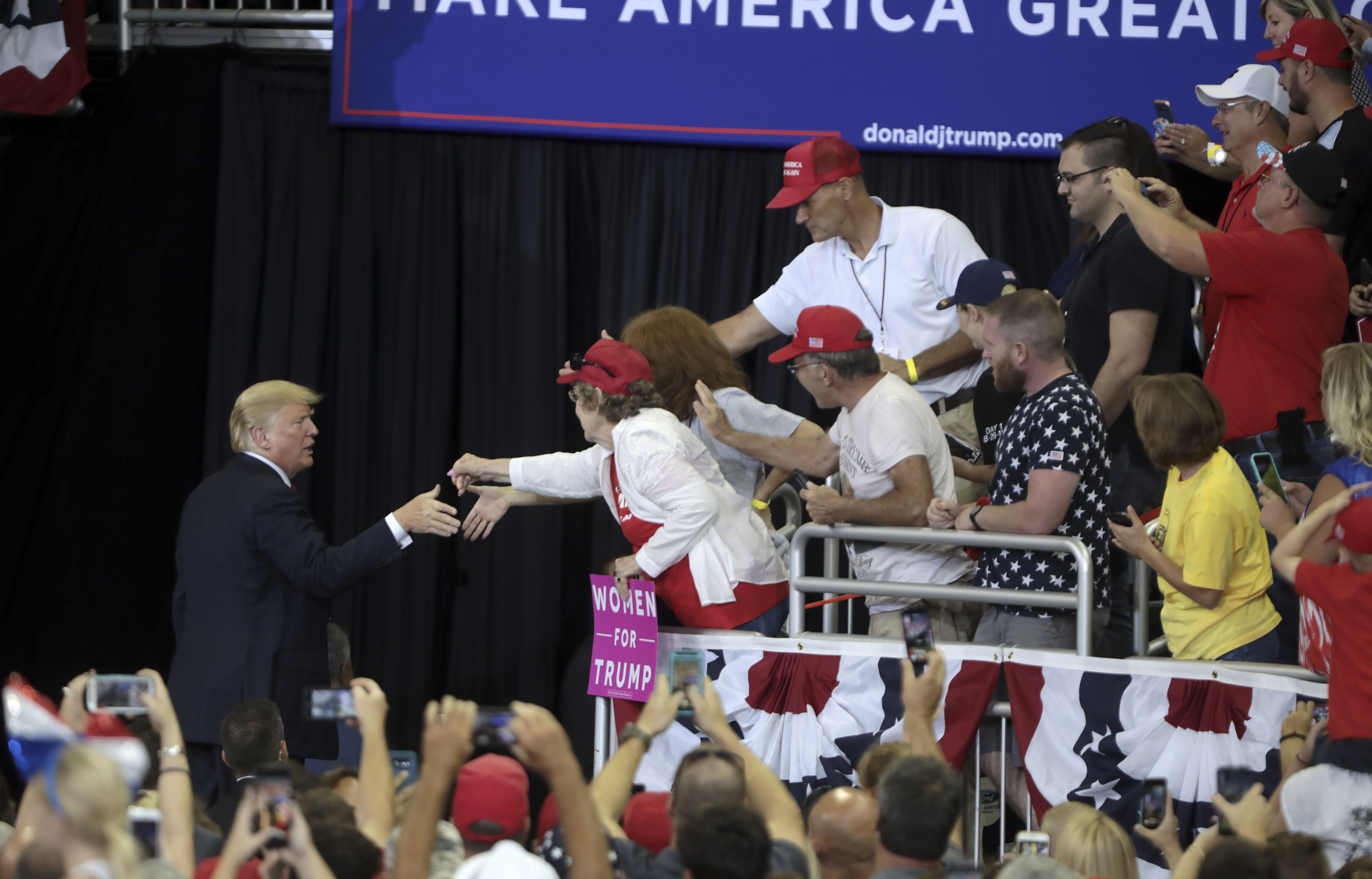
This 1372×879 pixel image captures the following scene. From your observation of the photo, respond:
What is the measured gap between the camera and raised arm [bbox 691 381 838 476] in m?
4.06

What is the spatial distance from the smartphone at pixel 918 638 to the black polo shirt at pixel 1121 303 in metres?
1.43

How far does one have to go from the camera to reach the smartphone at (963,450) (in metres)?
4.49

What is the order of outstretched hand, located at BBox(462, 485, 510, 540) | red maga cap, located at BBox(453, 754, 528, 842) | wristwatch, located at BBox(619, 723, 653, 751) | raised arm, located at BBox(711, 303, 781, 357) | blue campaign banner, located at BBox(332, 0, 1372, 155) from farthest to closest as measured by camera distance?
blue campaign banner, located at BBox(332, 0, 1372, 155)
raised arm, located at BBox(711, 303, 781, 357)
outstretched hand, located at BBox(462, 485, 510, 540)
wristwatch, located at BBox(619, 723, 653, 751)
red maga cap, located at BBox(453, 754, 528, 842)

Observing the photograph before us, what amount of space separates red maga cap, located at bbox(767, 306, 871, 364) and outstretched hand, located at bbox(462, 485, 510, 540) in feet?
3.33

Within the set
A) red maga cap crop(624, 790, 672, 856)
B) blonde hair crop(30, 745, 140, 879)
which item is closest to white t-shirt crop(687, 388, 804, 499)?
red maga cap crop(624, 790, 672, 856)

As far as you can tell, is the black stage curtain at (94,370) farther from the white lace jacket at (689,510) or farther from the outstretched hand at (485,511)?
the white lace jacket at (689,510)

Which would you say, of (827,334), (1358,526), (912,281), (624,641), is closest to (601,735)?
(624,641)

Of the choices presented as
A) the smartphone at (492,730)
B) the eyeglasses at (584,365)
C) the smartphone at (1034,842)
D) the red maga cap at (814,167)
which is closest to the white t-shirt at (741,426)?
the eyeglasses at (584,365)

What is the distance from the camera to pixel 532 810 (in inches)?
221

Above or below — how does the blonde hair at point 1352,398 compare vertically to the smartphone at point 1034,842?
above

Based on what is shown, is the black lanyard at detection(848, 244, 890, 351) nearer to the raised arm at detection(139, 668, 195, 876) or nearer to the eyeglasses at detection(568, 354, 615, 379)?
the eyeglasses at detection(568, 354, 615, 379)

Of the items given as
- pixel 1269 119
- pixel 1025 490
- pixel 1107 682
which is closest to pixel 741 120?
pixel 1269 119

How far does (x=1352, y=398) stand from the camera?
3.31 metres

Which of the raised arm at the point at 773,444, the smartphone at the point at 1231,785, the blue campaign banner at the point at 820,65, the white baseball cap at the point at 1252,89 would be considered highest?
the blue campaign banner at the point at 820,65
